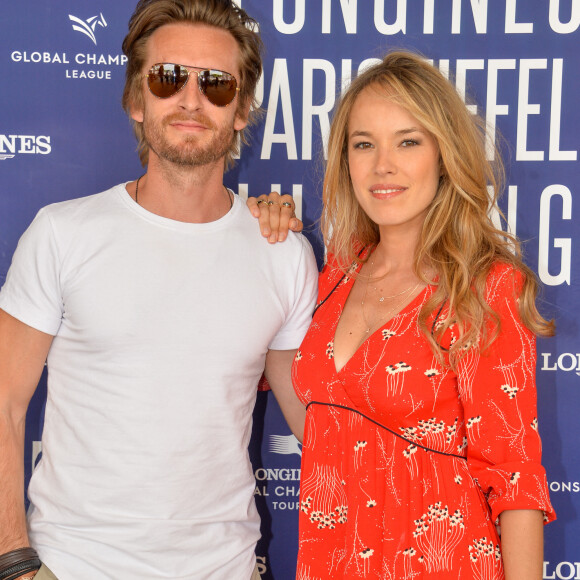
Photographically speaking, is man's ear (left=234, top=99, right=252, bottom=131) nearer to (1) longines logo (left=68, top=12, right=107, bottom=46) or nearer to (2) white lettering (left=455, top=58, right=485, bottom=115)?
(1) longines logo (left=68, top=12, right=107, bottom=46)

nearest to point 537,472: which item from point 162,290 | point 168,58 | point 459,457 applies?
point 459,457

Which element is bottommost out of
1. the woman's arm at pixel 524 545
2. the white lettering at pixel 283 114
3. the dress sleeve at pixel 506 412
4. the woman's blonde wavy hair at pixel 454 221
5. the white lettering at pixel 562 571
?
the white lettering at pixel 562 571

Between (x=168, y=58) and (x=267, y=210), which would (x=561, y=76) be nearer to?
(x=267, y=210)

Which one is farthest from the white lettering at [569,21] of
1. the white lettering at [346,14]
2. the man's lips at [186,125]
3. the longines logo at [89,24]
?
the longines logo at [89,24]

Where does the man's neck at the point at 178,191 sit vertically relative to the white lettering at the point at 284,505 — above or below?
above

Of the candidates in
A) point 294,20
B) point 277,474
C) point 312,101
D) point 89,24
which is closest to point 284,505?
point 277,474

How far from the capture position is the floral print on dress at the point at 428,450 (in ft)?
5.51

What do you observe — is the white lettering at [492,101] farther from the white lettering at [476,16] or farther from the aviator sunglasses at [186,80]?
the aviator sunglasses at [186,80]

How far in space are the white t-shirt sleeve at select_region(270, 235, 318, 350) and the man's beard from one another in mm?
382

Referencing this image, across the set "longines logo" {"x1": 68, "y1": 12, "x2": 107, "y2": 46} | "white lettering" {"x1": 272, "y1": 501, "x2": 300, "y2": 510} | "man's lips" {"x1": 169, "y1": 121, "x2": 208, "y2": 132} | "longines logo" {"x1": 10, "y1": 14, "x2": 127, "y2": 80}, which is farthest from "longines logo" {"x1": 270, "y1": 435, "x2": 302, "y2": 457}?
"longines logo" {"x1": 68, "y1": 12, "x2": 107, "y2": 46}

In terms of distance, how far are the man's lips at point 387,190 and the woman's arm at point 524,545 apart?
848mm

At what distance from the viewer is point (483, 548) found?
172 centimetres

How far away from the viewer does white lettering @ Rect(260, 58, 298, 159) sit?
8.02 ft

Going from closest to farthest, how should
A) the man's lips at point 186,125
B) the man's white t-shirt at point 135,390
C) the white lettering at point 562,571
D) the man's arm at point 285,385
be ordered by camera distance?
the man's white t-shirt at point 135,390
the man's lips at point 186,125
the man's arm at point 285,385
the white lettering at point 562,571
